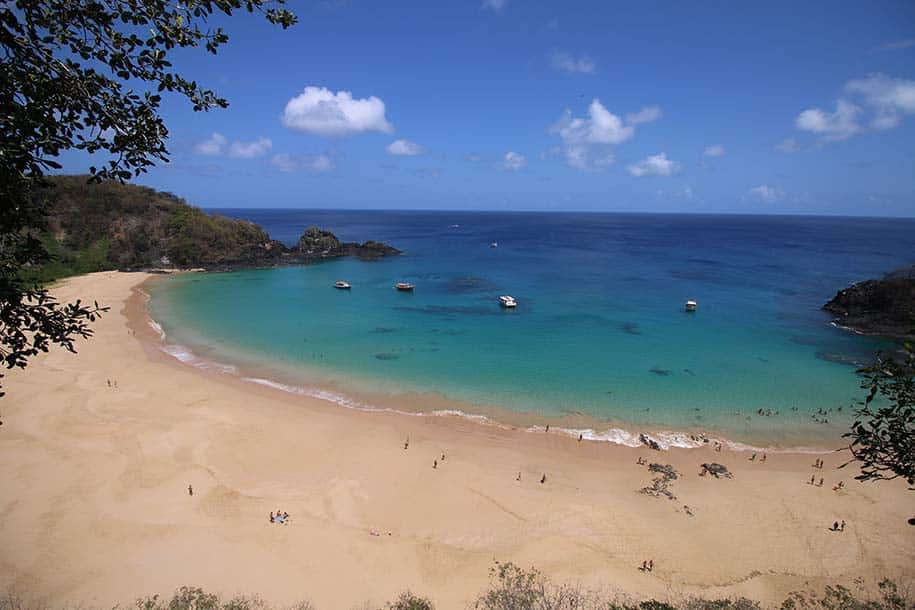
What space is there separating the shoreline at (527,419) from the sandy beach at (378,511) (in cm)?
77

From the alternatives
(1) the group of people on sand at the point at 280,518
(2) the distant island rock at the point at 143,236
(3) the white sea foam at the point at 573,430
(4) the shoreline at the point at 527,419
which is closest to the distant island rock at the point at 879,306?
(4) the shoreline at the point at 527,419

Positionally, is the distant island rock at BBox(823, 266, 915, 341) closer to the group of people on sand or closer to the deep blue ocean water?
the deep blue ocean water

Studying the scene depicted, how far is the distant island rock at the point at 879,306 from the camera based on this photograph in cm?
4062

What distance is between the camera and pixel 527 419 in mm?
23547

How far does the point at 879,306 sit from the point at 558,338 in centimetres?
3435

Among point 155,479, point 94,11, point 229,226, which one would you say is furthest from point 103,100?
point 229,226

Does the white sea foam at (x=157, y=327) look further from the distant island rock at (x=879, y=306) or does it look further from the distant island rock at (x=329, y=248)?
the distant island rock at (x=879, y=306)

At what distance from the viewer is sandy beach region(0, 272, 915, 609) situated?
13203mm

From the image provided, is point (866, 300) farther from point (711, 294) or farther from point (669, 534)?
point (669, 534)

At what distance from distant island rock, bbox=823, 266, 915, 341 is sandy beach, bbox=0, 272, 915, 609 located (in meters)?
29.9

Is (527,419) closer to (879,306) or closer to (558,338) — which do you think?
(558,338)

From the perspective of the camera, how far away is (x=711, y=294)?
55.3 m

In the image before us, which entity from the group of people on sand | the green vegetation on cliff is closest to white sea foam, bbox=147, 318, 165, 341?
the group of people on sand

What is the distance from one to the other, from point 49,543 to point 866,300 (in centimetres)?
6303
